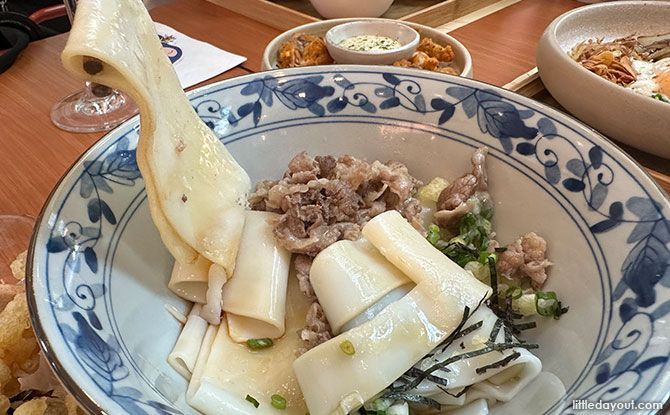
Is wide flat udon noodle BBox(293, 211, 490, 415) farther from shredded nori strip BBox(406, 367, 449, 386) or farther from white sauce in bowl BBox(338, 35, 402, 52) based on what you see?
white sauce in bowl BBox(338, 35, 402, 52)

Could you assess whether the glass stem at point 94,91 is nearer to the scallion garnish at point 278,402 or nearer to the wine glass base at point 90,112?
the wine glass base at point 90,112

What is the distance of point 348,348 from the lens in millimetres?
959

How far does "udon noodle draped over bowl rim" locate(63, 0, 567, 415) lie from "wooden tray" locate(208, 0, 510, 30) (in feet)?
5.01

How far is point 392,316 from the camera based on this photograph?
101 cm

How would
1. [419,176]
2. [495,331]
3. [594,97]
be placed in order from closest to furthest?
[495,331] → [419,176] → [594,97]

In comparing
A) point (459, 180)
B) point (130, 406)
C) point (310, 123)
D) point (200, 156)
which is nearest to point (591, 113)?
point (459, 180)

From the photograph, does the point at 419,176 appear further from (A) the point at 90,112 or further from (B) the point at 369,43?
(A) the point at 90,112

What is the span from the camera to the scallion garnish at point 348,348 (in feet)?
3.15

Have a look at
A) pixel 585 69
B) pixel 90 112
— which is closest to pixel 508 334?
pixel 585 69

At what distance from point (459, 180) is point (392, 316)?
454mm

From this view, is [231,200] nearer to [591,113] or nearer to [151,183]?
[151,183]

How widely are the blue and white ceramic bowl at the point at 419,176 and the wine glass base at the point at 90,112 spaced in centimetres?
83

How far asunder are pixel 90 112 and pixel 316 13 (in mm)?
1273

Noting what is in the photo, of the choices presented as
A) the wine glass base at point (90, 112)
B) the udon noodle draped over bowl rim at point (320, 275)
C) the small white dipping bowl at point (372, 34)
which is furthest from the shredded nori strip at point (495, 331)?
the wine glass base at point (90, 112)
